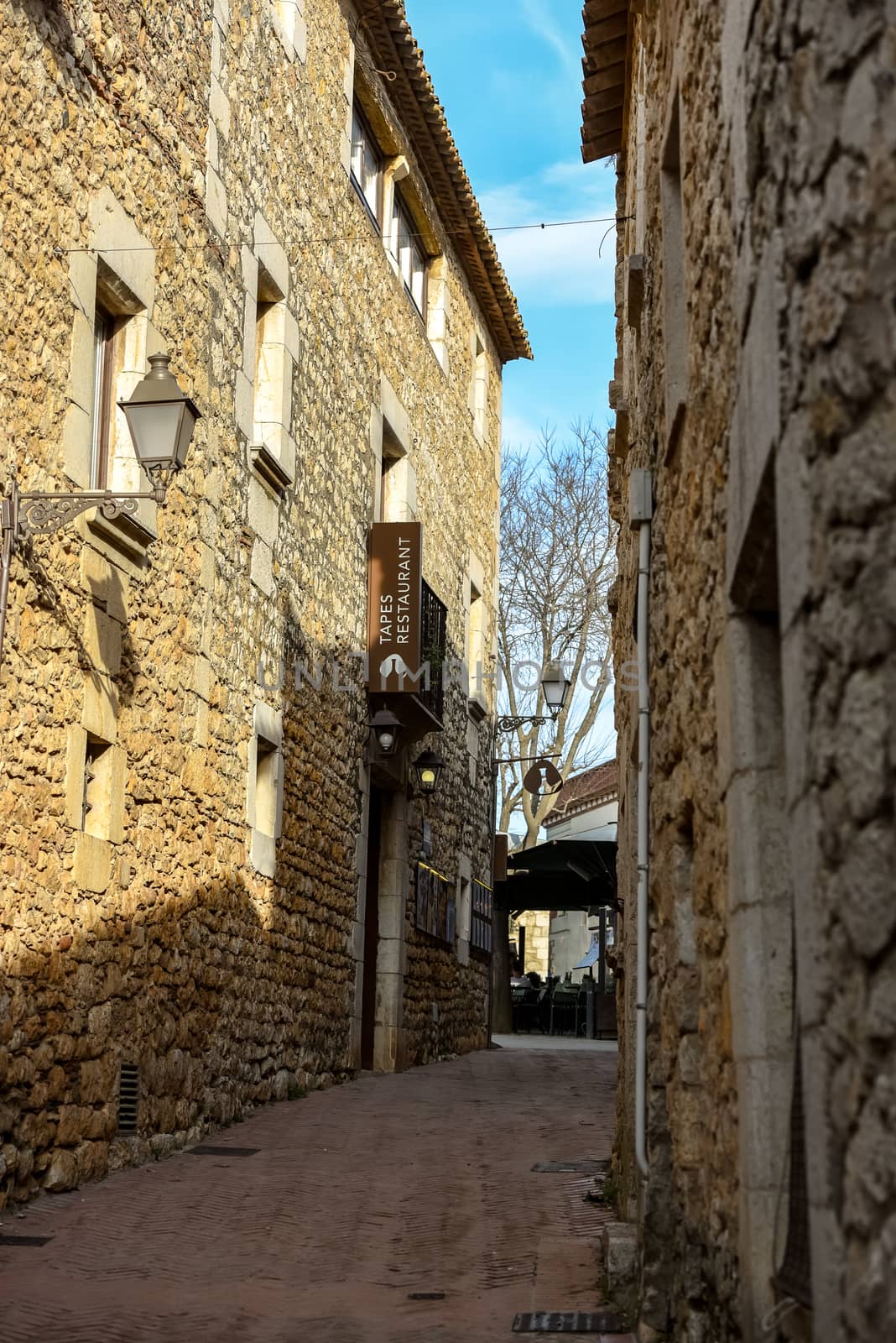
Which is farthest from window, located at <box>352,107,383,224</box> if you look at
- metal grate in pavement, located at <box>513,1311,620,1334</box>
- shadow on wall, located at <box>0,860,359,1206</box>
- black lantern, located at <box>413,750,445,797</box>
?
metal grate in pavement, located at <box>513,1311,620,1334</box>

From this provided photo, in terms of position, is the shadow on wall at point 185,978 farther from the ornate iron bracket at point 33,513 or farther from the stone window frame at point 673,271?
the stone window frame at point 673,271

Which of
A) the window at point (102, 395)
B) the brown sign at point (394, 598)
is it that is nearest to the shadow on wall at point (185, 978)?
the brown sign at point (394, 598)

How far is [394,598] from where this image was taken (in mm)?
13727

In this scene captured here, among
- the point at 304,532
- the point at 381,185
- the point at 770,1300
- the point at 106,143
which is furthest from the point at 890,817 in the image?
the point at 381,185

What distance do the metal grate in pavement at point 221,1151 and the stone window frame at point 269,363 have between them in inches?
169

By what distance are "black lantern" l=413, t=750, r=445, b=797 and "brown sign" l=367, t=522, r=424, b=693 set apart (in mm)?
1317

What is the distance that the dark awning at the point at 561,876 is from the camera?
19.4m

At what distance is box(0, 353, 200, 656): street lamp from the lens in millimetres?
6812

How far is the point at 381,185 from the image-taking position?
1481 cm

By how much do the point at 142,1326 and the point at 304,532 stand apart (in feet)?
23.9

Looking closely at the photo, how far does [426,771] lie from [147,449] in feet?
25.8

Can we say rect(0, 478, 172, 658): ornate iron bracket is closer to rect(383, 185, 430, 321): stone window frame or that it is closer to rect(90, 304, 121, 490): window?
rect(90, 304, 121, 490): window

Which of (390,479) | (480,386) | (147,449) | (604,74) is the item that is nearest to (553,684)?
(390,479)

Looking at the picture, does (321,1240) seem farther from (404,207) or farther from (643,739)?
(404,207)
